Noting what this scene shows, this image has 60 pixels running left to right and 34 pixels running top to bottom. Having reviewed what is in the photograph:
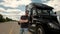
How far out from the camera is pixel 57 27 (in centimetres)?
247

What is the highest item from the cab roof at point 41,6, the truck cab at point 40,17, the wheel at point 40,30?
the cab roof at point 41,6

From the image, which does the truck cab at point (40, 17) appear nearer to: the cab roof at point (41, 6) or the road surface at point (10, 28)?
the cab roof at point (41, 6)

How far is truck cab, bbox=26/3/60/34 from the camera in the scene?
2535 mm

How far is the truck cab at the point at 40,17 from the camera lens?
2535 millimetres

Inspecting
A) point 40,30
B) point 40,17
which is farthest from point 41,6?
point 40,30

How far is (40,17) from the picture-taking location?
2.58m

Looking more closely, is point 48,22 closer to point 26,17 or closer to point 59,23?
point 59,23

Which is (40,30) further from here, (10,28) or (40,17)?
(10,28)

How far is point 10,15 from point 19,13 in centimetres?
12

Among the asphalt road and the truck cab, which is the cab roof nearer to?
the truck cab

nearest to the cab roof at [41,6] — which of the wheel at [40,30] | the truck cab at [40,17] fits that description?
the truck cab at [40,17]

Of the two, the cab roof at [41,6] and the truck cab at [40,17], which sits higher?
the cab roof at [41,6]

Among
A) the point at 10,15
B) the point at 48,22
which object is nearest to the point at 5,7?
the point at 10,15

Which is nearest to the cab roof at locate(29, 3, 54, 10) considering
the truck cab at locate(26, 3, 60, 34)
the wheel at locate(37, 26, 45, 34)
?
the truck cab at locate(26, 3, 60, 34)
